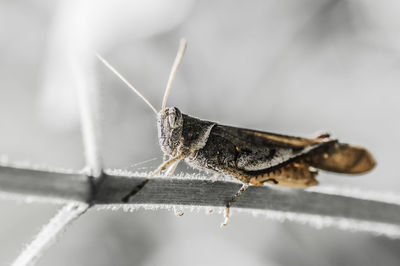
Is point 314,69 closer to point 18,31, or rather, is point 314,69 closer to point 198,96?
point 198,96

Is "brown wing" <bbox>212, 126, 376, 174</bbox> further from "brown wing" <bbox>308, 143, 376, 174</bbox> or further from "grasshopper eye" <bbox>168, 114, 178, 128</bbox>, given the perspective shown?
"grasshopper eye" <bbox>168, 114, 178, 128</bbox>

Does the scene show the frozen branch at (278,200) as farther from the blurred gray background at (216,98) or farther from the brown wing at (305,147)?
the blurred gray background at (216,98)

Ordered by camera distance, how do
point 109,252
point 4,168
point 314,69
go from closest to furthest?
point 4,168, point 109,252, point 314,69

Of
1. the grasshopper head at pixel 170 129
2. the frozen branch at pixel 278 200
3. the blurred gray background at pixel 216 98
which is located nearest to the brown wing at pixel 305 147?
the grasshopper head at pixel 170 129

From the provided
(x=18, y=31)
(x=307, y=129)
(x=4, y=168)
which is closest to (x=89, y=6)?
(x=18, y=31)

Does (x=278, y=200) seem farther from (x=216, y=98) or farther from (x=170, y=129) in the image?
(x=216, y=98)

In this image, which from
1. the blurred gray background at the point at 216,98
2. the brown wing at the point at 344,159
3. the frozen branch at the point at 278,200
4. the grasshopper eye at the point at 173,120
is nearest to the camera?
the frozen branch at the point at 278,200
